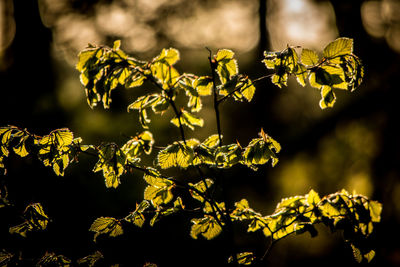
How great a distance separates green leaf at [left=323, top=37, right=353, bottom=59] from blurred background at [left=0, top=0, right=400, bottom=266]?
156 inches

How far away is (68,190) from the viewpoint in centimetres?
500

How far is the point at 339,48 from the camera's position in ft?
3.06

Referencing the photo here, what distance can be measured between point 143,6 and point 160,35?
2.22ft

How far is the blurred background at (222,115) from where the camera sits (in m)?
4.78

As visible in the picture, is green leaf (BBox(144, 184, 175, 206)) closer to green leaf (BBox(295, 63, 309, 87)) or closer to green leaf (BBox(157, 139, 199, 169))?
green leaf (BBox(157, 139, 199, 169))

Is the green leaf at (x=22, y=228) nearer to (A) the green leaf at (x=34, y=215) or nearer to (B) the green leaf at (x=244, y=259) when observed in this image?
(A) the green leaf at (x=34, y=215)

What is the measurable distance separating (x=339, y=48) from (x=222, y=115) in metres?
6.07

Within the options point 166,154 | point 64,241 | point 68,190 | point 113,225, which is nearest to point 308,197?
point 166,154

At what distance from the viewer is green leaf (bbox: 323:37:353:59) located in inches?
36.3

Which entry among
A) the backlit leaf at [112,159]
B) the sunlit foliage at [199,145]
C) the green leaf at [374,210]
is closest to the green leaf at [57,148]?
the sunlit foliage at [199,145]

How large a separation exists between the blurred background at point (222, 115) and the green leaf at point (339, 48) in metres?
3.96

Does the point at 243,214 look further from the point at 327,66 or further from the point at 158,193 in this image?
the point at 327,66

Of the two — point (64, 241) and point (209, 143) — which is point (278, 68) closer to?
point (209, 143)

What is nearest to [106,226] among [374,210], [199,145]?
[199,145]
